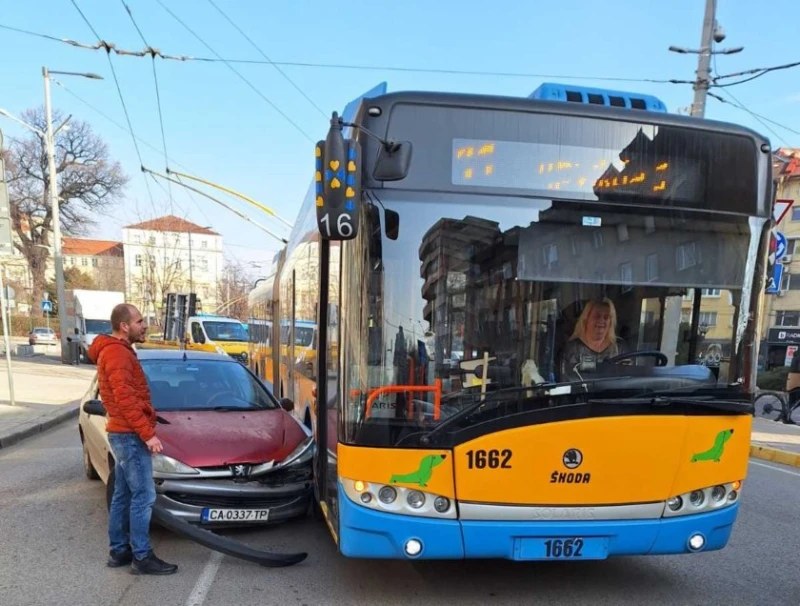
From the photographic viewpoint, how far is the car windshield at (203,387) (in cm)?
546

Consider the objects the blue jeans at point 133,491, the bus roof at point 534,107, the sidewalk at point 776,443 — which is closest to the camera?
the bus roof at point 534,107

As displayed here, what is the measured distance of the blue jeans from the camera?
12.7 ft

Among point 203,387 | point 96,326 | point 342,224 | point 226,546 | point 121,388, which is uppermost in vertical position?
point 342,224

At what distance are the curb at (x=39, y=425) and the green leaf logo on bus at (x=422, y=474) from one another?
24.8ft

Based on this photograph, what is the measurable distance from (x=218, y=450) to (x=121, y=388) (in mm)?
1053

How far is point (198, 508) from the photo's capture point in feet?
14.1

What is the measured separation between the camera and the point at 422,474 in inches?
126

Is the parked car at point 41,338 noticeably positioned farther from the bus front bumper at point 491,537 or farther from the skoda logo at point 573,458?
the skoda logo at point 573,458

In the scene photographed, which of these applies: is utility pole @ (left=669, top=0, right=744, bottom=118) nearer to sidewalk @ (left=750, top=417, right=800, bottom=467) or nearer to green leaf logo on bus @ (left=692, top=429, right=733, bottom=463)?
sidewalk @ (left=750, top=417, right=800, bottom=467)

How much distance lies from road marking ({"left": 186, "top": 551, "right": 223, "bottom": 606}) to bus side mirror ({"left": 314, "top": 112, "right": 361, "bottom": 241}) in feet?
8.28

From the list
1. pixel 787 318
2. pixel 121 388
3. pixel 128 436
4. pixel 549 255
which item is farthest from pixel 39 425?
pixel 787 318

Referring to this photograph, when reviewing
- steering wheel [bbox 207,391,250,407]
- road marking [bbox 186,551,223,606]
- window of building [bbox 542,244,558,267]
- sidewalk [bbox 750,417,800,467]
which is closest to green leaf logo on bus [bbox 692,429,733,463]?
window of building [bbox 542,244,558,267]

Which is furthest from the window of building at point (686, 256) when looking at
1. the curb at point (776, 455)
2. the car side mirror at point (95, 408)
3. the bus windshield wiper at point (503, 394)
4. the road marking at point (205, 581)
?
the curb at point (776, 455)

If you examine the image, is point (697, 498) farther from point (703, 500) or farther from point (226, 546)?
point (226, 546)
